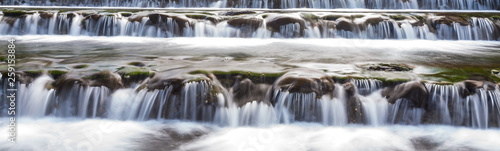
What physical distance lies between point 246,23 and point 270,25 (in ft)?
1.62

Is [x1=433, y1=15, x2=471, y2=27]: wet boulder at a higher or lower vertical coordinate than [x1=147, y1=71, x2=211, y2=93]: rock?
higher

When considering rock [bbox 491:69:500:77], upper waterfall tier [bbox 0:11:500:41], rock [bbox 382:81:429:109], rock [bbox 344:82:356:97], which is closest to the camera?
rock [bbox 382:81:429:109]

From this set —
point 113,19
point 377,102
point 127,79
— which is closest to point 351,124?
point 377,102

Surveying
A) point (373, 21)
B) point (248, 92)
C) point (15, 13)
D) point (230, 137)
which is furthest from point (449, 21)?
point (15, 13)

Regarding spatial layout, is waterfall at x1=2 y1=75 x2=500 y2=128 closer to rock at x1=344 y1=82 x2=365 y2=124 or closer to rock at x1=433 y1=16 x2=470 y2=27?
rock at x1=344 y1=82 x2=365 y2=124

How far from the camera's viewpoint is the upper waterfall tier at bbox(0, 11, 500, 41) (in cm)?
881

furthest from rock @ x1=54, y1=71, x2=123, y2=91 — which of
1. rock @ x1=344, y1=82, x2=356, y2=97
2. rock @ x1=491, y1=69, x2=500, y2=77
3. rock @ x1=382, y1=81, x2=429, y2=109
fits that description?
rock @ x1=491, y1=69, x2=500, y2=77

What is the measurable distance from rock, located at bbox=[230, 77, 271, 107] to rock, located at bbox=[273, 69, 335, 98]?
0.13 meters

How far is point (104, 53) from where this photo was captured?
273 inches

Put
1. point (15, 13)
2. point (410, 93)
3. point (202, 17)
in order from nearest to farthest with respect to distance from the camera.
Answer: point (410, 93) < point (202, 17) < point (15, 13)

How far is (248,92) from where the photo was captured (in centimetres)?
488

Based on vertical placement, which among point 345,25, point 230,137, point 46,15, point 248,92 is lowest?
point 230,137

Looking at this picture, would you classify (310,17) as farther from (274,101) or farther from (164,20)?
(274,101)

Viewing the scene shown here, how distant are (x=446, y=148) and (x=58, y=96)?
418cm
